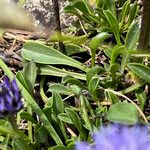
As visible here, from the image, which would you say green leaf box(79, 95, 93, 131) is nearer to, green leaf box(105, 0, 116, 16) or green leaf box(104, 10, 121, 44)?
green leaf box(104, 10, 121, 44)

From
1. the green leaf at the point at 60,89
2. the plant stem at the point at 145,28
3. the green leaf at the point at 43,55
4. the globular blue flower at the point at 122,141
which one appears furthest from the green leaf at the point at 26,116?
the globular blue flower at the point at 122,141

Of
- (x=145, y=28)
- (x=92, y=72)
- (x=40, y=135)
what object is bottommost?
(x=40, y=135)

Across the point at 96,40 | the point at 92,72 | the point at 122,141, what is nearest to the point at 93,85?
the point at 92,72

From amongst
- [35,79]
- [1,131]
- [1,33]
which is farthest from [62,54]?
[1,131]

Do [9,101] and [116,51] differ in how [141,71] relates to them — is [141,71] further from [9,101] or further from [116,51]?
[9,101]

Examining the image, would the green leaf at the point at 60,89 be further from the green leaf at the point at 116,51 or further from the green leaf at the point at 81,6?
the green leaf at the point at 81,6

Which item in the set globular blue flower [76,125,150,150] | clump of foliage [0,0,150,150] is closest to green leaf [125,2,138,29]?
clump of foliage [0,0,150,150]

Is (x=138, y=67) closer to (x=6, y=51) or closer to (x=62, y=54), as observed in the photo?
(x=62, y=54)
